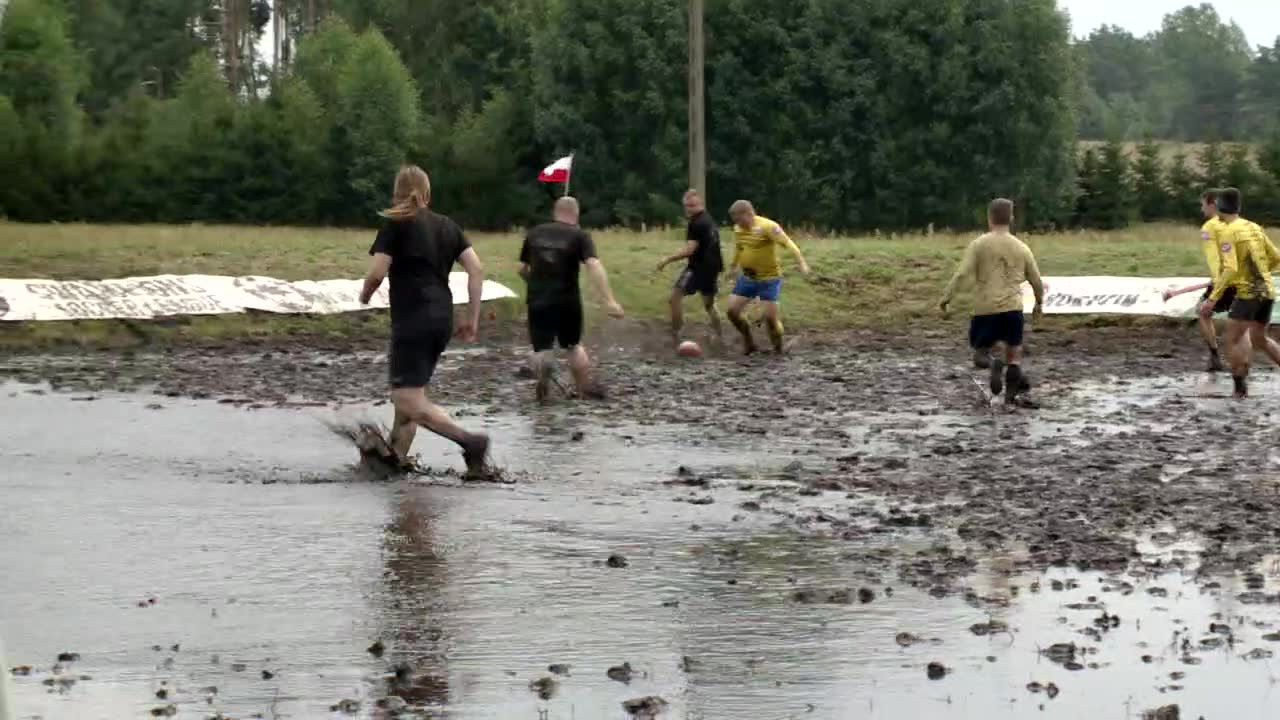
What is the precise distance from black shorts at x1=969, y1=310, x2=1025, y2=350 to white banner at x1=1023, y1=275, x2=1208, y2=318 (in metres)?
9.69

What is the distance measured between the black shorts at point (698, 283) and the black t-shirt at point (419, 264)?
11799mm

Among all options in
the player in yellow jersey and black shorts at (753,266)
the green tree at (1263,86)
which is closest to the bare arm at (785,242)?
the player in yellow jersey and black shorts at (753,266)

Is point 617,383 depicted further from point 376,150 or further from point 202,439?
point 376,150

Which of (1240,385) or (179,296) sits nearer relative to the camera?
(1240,385)

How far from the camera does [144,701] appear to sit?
6.73 m

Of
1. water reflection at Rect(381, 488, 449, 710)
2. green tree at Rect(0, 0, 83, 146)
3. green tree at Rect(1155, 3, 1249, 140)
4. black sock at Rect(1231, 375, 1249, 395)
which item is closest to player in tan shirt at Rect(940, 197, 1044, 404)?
black sock at Rect(1231, 375, 1249, 395)

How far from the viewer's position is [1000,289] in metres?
17.1

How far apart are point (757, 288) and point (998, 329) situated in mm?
5992

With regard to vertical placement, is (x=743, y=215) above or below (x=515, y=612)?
above

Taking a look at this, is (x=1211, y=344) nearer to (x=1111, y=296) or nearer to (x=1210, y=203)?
(x=1210, y=203)

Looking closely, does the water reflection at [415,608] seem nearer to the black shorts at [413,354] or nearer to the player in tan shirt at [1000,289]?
the black shorts at [413,354]

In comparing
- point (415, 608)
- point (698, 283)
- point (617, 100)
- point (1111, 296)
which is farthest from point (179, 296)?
point (617, 100)

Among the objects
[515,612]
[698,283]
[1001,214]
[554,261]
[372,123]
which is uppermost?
[372,123]

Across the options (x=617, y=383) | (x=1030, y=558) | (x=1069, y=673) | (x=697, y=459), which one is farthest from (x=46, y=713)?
(x=617, y=383)
